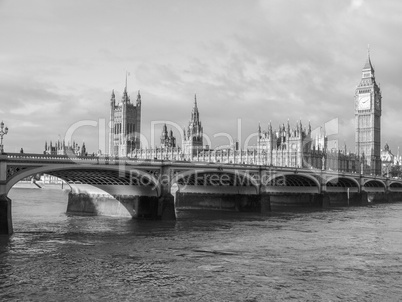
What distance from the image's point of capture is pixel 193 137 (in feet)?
405

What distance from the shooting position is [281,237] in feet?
112

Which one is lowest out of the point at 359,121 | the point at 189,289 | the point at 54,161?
the point at 189,289

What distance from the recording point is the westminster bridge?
113 ft

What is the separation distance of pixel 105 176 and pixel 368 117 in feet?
385

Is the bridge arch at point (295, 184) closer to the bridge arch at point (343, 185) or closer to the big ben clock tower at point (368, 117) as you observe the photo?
the bridge arch at point (343, 185)

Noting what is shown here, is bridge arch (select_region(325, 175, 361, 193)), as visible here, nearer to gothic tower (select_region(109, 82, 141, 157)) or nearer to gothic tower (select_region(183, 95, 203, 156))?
gothic tower (select_region(183, 95, 203, 156))

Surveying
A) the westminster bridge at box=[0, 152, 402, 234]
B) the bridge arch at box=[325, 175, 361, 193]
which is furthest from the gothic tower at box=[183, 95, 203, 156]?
the westminster bridge at box=[0, 152, 402, 234]

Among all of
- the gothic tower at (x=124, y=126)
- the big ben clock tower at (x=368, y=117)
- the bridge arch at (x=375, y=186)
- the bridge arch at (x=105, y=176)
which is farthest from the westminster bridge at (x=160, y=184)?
the gothic tower at (x=124, y=126)

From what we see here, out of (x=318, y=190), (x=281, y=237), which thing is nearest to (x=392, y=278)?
(x=281, y=237)

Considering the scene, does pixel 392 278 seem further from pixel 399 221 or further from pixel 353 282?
pixel 399 221

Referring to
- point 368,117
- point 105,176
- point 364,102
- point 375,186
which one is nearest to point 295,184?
point 375,186

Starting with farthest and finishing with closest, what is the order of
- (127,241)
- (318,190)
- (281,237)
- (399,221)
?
1. (318,190)
2. (399,221)
3. (281,237)
4. (127,241)

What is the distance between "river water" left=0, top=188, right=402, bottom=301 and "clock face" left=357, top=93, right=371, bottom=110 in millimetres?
113030

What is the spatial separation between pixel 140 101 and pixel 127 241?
12610 cm
